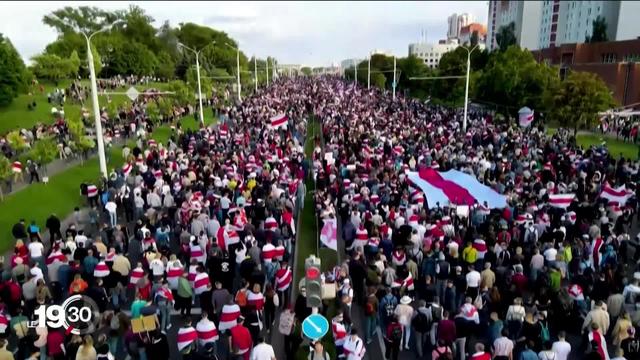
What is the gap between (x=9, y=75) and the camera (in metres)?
44.5

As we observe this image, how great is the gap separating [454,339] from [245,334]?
3408 mm

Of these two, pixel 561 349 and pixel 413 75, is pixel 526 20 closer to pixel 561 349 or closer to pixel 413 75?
pixel 413 75

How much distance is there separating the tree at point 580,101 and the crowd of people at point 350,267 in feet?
48.3

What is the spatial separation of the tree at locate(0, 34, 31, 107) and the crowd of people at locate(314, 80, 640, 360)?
1418 inches

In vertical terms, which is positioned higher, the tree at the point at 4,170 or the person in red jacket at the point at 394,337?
the tree at the point at 4,170

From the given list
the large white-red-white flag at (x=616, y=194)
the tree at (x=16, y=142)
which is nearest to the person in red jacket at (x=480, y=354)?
the large white-red-white flag at (x=616, y=194)

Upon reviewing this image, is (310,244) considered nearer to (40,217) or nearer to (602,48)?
(40,217)

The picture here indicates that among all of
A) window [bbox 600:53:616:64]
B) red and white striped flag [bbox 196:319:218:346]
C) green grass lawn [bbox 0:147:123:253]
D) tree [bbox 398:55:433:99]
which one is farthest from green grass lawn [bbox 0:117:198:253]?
window [bbox 600:53:616:64]

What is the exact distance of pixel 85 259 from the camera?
433 inches

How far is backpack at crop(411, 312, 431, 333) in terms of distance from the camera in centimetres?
912

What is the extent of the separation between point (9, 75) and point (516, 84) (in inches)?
1655

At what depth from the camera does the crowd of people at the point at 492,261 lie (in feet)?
29.1

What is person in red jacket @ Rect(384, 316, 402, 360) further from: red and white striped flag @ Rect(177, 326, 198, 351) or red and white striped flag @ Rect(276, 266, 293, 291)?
red and white striped flag @ Rect(177, 326, 198, 351)

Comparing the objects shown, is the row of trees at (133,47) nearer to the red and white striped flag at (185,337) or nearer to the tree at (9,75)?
the tree at (9,75)
